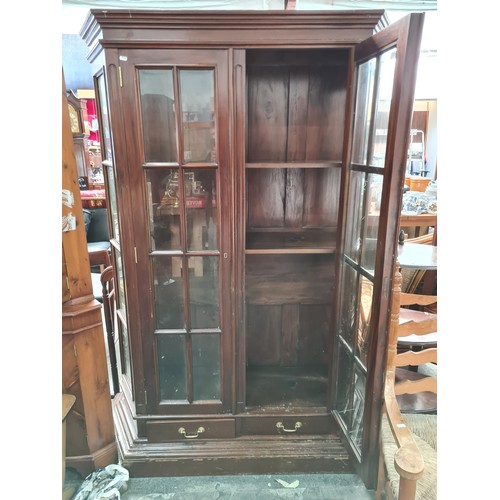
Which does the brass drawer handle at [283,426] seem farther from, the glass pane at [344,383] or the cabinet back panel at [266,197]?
the cabinet back panel at [266,197]

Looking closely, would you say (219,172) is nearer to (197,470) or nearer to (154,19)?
(154,19)

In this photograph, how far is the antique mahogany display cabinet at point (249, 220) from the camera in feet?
4.22

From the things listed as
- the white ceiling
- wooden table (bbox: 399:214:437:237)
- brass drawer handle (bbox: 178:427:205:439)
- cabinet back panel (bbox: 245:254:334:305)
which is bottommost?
brass drawer handle (bbox: 178:427:205:439)

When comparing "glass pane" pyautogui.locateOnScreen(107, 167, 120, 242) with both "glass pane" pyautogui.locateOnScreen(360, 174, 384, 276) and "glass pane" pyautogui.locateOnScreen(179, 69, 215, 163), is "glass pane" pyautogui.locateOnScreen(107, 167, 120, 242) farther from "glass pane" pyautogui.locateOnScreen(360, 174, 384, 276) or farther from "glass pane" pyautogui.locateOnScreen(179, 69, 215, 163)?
Result: "glass pane" pyautogui.locateOnScreen(360, 174, 384, 276)

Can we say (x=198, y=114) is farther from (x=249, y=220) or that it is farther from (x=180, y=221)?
(x=249, y=220)

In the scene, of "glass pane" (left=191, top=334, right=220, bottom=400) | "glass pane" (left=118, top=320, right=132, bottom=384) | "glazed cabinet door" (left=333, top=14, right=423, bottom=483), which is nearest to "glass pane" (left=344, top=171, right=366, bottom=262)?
"glazed cabinet door" (left=333, top=14, right=423, bottom=483)

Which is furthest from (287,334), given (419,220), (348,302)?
(419,220)

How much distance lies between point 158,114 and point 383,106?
812 millimetres

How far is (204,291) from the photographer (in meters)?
1.58

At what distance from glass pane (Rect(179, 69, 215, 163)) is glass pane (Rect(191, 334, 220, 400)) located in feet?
2.53

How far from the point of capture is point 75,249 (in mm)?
1415

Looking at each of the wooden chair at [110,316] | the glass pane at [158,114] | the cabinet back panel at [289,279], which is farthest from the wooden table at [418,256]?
the wooden chair at [110,316]

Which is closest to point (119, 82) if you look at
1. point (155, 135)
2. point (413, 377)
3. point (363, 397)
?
point (155, 135)

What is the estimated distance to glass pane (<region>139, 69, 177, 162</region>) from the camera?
53.8 inches
